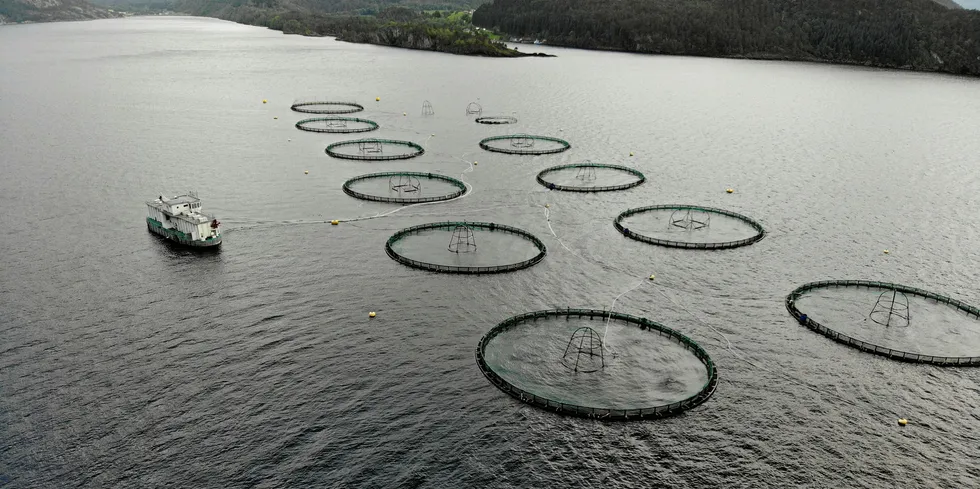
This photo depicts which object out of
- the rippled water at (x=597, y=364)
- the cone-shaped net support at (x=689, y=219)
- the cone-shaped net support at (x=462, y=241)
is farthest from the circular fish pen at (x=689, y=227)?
the rippled water at (x=597, y=364)

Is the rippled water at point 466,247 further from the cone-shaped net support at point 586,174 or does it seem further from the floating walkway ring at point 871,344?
the cone-shaped net support at point 586,174

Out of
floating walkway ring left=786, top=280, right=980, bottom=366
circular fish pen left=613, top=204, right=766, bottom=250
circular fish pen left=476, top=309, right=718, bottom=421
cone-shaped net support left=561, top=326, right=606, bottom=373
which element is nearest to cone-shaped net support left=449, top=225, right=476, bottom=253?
circular fish pen left=476, top=309, right=718, bottom=421

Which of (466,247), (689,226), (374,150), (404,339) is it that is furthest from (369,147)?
(404,339)

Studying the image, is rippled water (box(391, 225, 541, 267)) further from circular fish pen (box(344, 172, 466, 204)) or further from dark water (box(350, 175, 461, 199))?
dark water (box(350, 175, 461, 199))

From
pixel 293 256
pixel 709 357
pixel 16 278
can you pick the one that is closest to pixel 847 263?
pixel 709 357

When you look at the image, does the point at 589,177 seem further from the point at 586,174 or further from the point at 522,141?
the point at 522,141

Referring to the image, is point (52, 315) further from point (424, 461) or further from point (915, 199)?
point (915, 199)
